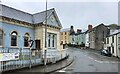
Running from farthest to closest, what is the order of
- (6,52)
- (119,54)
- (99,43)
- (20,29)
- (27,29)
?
(99,43) < (119,54) < (27,29) < (20,29) < (6,52)

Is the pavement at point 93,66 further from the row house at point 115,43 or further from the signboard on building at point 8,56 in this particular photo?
the row house at point 115,43

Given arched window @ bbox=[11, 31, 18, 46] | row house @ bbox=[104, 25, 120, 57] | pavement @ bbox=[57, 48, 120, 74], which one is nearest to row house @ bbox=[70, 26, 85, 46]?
row house @ bbox=[104, 25, 120, 57]

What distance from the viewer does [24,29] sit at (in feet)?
77.0

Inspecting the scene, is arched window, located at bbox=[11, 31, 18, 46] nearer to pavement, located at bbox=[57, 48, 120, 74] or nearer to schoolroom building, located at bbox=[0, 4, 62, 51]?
schoolroom building, located at bbox=[0, 4, 62, 51]

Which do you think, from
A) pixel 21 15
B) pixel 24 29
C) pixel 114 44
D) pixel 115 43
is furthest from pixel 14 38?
pixel 114 44

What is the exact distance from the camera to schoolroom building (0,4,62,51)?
20375mm

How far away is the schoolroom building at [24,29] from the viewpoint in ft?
66.8

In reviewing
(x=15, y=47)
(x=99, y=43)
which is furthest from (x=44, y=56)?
(x=99, y=43)

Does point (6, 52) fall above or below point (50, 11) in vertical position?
below

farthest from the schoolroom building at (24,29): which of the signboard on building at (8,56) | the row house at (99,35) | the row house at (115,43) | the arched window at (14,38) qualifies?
the row house at (99,35)

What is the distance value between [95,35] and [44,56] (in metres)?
49.5

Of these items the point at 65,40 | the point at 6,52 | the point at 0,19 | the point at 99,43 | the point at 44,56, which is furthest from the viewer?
the point at 65,40

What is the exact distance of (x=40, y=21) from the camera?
25.7 meters

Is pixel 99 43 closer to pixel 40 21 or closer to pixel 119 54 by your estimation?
pixel 119 54
